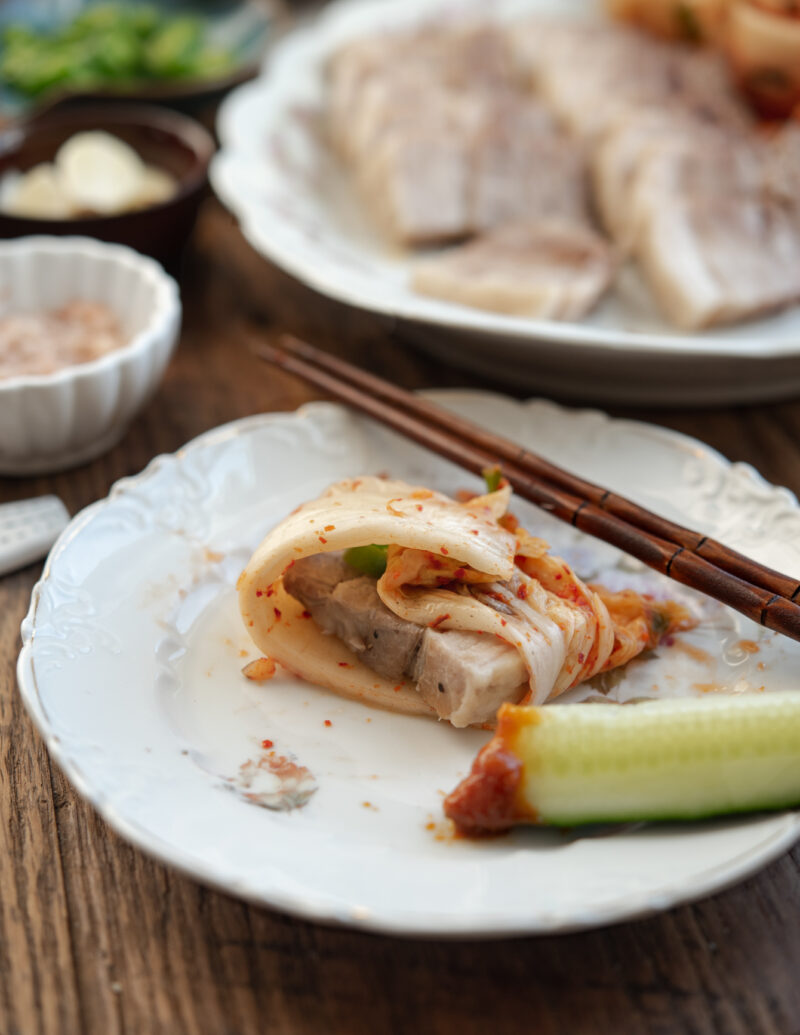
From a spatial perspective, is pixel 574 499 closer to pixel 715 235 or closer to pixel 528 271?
pixel 528 271

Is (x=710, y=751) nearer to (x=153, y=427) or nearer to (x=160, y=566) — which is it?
(x=160, y=566)

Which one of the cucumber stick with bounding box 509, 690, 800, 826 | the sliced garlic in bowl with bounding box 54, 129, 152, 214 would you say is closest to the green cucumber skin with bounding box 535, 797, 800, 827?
the cucumber stick with bounding box 509, 690, 800, 826

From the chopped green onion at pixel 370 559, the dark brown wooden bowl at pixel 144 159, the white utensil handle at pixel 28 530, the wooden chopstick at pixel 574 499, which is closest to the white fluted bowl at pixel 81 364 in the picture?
the dark brown wooden bowl at pixel 144 159

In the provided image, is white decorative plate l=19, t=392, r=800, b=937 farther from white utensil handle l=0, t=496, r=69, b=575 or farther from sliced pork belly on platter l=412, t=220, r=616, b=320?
sliced pork belly on platter l=412, t=220, r=616, b=320

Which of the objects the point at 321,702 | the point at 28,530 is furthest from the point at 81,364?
the point at 321,702

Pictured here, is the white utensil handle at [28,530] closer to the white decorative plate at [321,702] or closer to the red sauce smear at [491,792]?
the white decorative plate at [321,702]

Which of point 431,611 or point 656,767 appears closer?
point 656,767

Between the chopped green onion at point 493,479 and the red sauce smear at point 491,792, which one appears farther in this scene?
the chopped green onion at point 493,479
